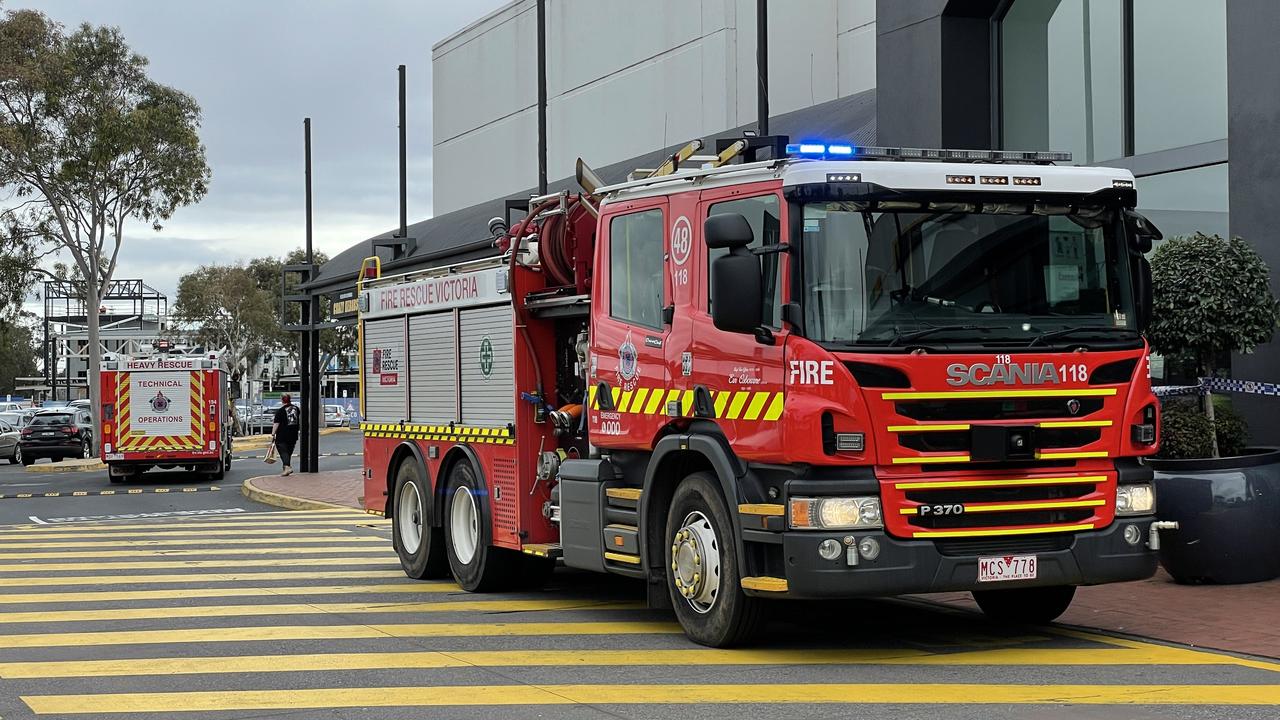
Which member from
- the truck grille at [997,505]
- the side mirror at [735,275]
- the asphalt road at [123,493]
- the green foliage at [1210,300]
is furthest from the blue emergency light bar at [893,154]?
the asphalt road at [123,493]

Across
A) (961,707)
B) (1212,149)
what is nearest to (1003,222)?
(961,707)

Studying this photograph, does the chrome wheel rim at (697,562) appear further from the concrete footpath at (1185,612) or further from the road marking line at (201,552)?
the road marking line at (201,552)

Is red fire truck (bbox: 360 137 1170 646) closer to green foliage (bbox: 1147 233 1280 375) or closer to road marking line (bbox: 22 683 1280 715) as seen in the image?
road marking line (bbox: 22 683 1280 715)

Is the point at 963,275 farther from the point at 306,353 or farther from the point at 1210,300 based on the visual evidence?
the point at 306,353

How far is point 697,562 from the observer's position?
9.47 metres

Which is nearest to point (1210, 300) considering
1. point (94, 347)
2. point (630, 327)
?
point (630, 327)

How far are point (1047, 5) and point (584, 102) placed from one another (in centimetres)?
2143

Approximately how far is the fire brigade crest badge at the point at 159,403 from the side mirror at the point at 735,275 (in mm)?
26390

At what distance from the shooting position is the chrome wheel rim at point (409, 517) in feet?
45.8

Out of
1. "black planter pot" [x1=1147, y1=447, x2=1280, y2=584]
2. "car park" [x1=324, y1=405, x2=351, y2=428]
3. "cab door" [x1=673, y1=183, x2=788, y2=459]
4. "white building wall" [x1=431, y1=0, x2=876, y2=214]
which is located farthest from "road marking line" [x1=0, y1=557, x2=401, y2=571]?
"car park" [x1=324, y1=405, x2=351, y2=428]

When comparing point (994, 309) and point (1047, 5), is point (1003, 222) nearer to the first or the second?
point (994, 309)

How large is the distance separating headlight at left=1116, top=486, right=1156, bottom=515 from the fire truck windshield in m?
0.90

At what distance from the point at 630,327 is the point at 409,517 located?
459 cm

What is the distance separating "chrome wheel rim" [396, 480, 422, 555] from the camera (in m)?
13.9
